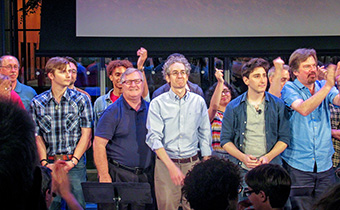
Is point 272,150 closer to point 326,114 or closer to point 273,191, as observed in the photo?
point 326,114

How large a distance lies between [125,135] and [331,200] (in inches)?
107

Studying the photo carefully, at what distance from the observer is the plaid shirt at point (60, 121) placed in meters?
3.72

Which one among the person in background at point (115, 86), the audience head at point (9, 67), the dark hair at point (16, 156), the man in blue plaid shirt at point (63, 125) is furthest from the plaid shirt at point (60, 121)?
the dark hair at point (16, 156)

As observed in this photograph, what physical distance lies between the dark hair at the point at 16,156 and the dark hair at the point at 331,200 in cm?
64

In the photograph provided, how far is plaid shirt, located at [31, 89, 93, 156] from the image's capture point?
3719 millimetres

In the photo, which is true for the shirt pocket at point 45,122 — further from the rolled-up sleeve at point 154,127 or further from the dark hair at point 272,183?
the dark hair at point 272,183

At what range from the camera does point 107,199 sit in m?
3.12

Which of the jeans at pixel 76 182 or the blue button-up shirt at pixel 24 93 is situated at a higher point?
the blue button-up shirt at pixel 24 93

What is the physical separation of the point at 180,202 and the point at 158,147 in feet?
1.78

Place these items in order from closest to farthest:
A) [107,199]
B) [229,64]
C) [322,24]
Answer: [107,199], [322,24], [229,64]

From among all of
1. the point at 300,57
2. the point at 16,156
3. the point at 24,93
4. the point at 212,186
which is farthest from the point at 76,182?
the point at 16,156

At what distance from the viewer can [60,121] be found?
3.73 meters

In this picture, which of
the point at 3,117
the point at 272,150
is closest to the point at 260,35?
the point at 272,150

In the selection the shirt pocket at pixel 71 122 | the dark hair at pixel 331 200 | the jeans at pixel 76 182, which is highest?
the dark hair at pixel 331 200
